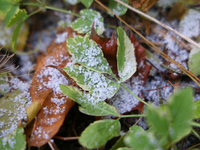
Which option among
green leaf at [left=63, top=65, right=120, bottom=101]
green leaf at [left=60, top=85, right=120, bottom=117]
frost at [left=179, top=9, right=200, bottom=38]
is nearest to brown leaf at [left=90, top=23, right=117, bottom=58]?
green leaf at [left=63, top=65, right=120, bottom=101]

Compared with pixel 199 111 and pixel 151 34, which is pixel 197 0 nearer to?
pixel 151 34

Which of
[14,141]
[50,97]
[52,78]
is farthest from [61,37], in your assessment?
[14,141]

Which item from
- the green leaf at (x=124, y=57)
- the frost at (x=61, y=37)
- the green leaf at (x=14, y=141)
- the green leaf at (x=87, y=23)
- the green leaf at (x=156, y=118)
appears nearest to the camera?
the green leaf at (x=156, y=118)

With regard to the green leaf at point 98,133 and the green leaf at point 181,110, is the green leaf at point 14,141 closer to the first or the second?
A: the green leaf at point 98,133

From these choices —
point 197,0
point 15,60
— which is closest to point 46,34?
point 15,60

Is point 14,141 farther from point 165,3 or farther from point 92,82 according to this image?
point 165,3

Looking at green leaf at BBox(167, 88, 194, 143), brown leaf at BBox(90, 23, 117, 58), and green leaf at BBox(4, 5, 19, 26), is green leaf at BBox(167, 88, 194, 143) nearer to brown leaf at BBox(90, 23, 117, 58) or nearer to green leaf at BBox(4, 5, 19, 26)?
brown leaf at BBox(90, 23, 117, 58)

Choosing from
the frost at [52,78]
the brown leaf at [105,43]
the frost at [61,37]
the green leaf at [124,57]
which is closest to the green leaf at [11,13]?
the frost at [61,37]
